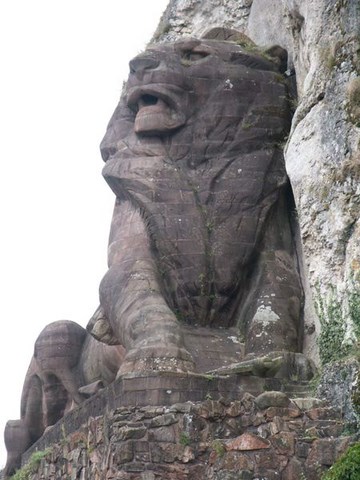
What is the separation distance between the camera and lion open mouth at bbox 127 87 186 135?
15.2 metres

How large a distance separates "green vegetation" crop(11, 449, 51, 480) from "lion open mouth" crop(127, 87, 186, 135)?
4.21 meters

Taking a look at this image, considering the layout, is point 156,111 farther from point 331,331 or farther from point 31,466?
point 31,466

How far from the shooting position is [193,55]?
51.6 feet

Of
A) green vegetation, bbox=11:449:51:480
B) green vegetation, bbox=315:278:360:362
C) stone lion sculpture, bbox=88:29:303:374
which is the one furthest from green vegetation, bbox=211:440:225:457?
green vegetation, bbox=11:449:51:480

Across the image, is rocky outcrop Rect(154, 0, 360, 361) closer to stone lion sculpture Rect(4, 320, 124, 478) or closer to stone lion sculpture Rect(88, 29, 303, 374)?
stone lion sculpture Rect(88, 29, 303, 374)

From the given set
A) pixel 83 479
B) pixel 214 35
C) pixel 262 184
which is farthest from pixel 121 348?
pixel 214 35

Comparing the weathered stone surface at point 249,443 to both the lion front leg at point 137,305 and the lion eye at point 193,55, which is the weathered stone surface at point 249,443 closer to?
the lion front leg at point 137,305

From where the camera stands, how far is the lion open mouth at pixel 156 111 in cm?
1523

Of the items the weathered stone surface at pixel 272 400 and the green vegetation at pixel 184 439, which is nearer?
the weathered stone surface at pixel 272 400

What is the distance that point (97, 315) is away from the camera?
1469 centimetres

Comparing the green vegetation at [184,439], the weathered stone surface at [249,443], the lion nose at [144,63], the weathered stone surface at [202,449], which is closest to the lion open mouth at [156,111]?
the lion nose at [144,63]

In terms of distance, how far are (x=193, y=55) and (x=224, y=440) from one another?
5970 millimetres

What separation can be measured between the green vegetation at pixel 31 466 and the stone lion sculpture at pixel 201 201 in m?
1.93

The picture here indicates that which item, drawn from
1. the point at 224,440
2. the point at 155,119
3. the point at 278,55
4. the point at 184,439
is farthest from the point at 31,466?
the point at 278,55
